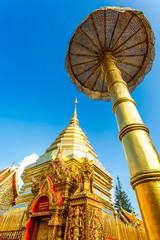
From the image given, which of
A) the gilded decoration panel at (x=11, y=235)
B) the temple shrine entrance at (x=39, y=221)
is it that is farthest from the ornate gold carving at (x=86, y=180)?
the gilded decoration panel at (x=11, y=235)

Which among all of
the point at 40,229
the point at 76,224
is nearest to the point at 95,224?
the point at 76,224

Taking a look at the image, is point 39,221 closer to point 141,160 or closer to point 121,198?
point 141,160

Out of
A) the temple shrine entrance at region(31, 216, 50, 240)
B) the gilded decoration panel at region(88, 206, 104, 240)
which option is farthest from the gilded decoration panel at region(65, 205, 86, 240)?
the temple shrine entrance at region(31, 216, 50, 240)

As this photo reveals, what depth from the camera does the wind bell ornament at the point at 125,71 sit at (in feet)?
4.60

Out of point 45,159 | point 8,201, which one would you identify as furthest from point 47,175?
point 8,201

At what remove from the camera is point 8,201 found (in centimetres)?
1273

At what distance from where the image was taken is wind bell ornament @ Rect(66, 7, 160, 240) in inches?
55.2

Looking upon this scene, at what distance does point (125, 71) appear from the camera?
420 centimetres

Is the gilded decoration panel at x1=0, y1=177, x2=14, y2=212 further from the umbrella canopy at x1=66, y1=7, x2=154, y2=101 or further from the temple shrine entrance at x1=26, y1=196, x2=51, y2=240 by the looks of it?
the umbrella canopy at x1=66, y1=7, x2=154, y2=101

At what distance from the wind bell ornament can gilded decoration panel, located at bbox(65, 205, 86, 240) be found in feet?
7.25

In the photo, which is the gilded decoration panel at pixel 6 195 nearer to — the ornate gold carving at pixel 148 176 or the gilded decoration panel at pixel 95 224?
the gilded decoration panel at pixel 95 224

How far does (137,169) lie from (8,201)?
14.8 m

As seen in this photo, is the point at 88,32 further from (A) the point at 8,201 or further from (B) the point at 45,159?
(A) the point at 8,201

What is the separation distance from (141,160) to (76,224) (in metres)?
2.48
